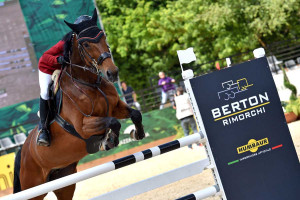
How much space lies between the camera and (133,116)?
4426 millimetres

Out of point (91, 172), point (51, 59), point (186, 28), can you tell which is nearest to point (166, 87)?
point (186, 28)

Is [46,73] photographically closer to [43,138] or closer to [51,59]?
[51,59]

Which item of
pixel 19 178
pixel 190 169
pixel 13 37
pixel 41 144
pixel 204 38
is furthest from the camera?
pixel 204 38

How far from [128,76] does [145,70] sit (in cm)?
96

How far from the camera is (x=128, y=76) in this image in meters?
21.2

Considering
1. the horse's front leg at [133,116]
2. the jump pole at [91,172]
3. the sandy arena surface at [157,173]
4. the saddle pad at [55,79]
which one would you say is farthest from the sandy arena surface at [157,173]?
the jump pole at [91,172]

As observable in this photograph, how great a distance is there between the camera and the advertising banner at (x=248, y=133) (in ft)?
11.3

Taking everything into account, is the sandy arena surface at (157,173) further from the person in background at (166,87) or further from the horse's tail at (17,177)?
the person in background at (166,87)

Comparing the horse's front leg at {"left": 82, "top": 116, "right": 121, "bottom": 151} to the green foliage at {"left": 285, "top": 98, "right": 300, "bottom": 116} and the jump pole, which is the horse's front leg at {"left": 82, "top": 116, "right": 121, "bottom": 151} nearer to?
the jump pole

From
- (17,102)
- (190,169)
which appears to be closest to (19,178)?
(190,169)

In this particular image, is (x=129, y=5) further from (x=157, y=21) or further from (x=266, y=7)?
(x=266, y=7)

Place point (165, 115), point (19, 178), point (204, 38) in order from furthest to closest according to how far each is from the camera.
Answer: point (204, 38) < point (165, 115) < point (19, 178)

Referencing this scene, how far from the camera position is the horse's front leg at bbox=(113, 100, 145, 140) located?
4.42 meters

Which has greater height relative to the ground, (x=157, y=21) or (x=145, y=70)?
(x=157, y=21)
